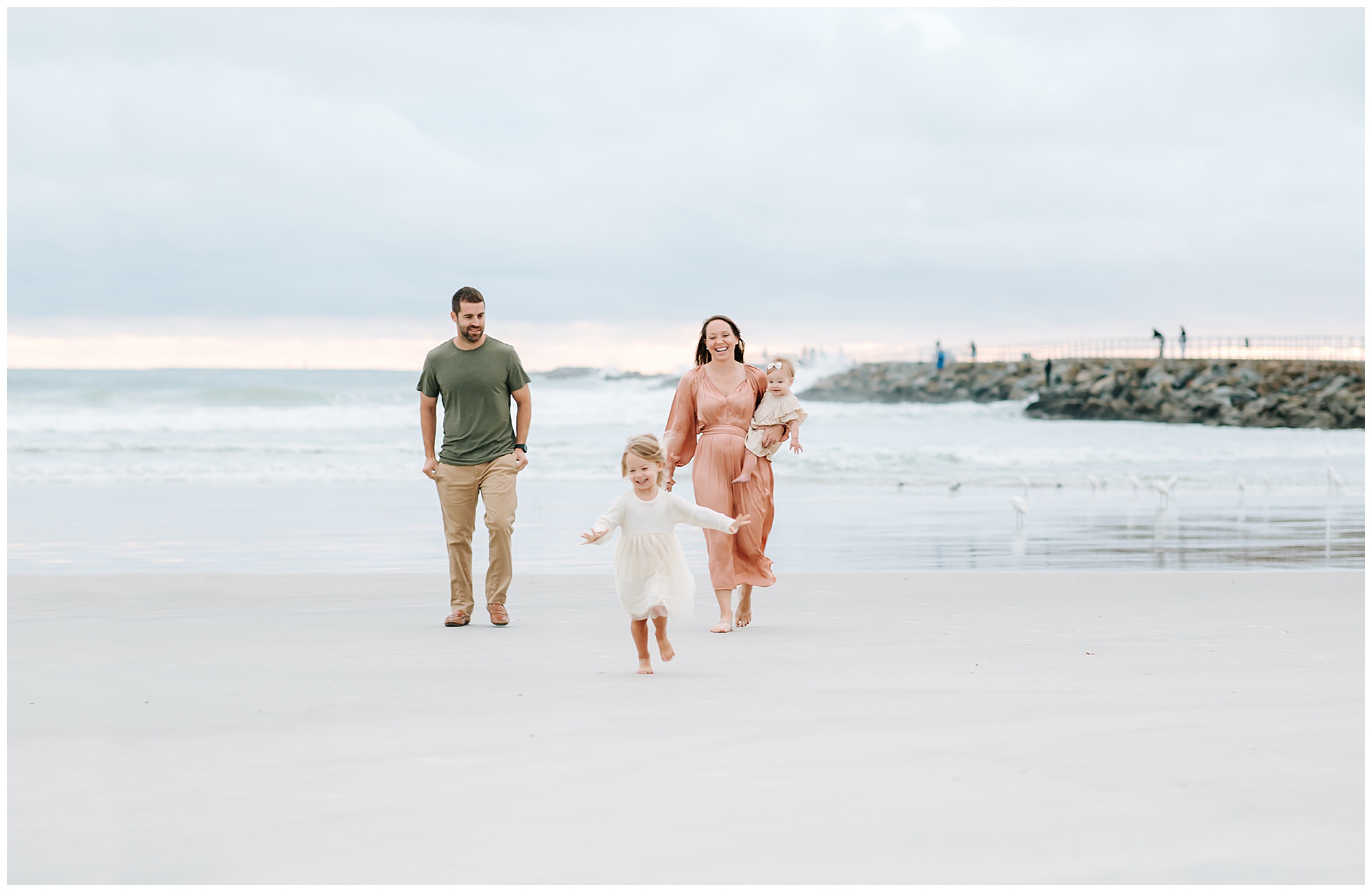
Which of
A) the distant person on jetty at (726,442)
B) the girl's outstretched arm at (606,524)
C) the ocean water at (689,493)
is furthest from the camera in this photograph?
the ocean water at (689,493)

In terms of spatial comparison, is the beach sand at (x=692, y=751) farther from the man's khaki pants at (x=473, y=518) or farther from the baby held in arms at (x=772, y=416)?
the baby held in arms at (x=772, y=416)

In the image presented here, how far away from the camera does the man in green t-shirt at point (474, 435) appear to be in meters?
6.91

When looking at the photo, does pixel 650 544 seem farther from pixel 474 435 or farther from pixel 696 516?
pixel 474 435

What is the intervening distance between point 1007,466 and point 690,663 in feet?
60.8

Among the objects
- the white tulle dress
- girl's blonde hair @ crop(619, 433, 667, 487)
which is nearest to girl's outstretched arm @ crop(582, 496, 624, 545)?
the white tulle dress

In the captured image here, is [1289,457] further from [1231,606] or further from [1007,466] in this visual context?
[1231,606]

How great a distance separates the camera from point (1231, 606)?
7.09 meters

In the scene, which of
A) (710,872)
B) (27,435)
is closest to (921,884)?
(710,872)

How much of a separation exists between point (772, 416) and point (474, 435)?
5.31ft

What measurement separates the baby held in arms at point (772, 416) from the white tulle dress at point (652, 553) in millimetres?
1624

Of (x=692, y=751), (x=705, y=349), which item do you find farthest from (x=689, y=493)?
(x=692, y=751)

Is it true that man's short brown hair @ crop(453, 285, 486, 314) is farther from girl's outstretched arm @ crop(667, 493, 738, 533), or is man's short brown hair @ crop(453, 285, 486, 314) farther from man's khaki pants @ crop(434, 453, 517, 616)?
girl's outstretched arm @ crop(667, 493, 738, 533)

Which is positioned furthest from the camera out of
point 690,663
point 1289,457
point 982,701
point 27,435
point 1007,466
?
point 27,435

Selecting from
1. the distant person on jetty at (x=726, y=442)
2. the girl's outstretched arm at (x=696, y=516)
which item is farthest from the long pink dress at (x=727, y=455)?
the girl's outstretched arm at (x=696, y=516)
